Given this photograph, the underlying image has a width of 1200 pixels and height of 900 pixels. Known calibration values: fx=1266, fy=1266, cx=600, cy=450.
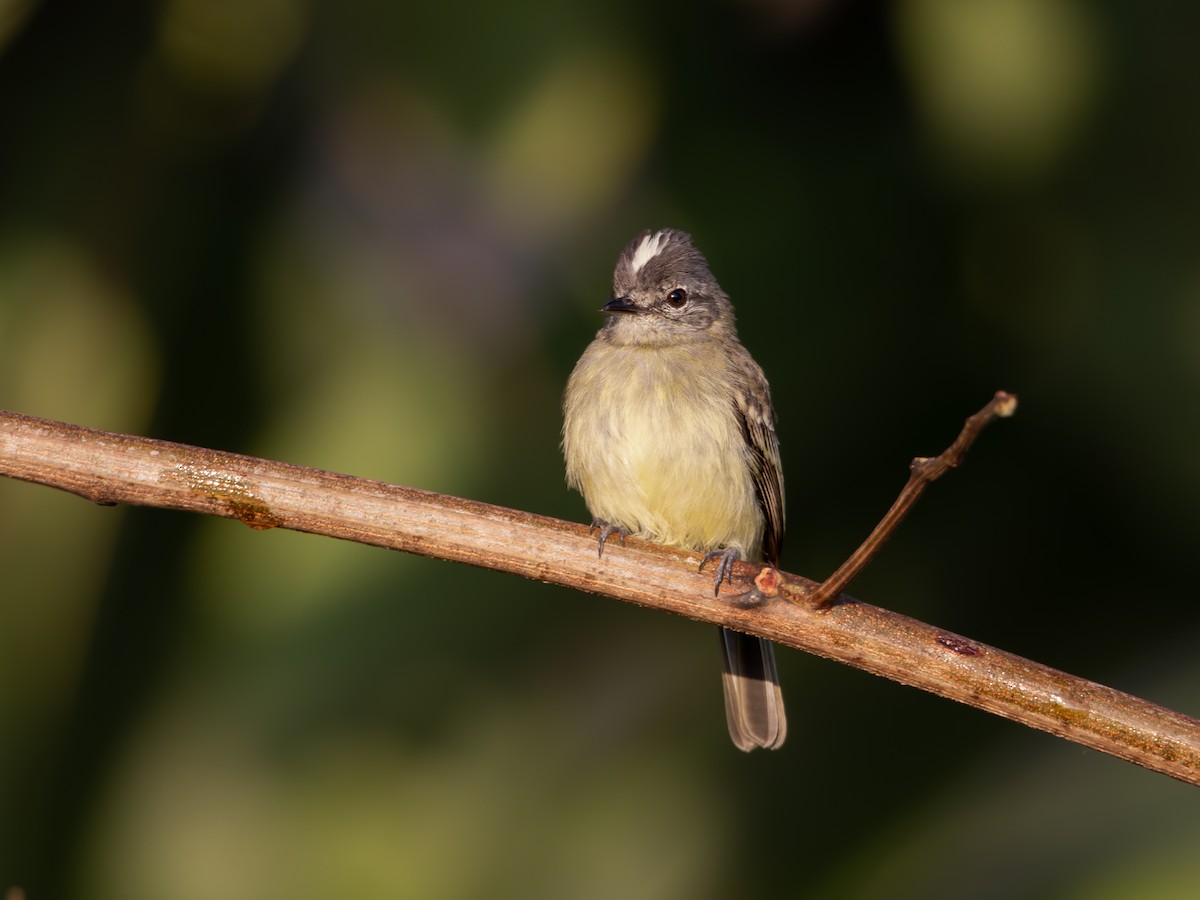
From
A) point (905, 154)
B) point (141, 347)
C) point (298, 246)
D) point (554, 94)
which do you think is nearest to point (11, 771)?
point (141, 347)

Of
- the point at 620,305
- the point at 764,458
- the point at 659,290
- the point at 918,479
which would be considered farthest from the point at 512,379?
the point at 918,479

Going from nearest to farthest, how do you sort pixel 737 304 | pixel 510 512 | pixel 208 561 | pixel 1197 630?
pixel 510 512 < pixel 1197 630 < pixel 208 561 < pixel 737 304

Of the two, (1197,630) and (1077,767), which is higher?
(1197,630)

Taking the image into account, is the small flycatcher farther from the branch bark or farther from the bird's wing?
the branch bark

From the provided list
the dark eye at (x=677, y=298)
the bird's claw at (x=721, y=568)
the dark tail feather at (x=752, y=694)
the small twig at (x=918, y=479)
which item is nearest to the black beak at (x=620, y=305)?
the dark eye at (x=677, y=298)

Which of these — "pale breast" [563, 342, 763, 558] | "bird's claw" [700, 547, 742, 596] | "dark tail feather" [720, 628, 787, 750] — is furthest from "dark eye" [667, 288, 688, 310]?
"bird's claw" [700, 547, 742, 596]

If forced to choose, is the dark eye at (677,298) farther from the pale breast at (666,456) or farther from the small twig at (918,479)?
the small twig at (918,479)

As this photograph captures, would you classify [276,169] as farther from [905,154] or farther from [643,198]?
[905,154]
